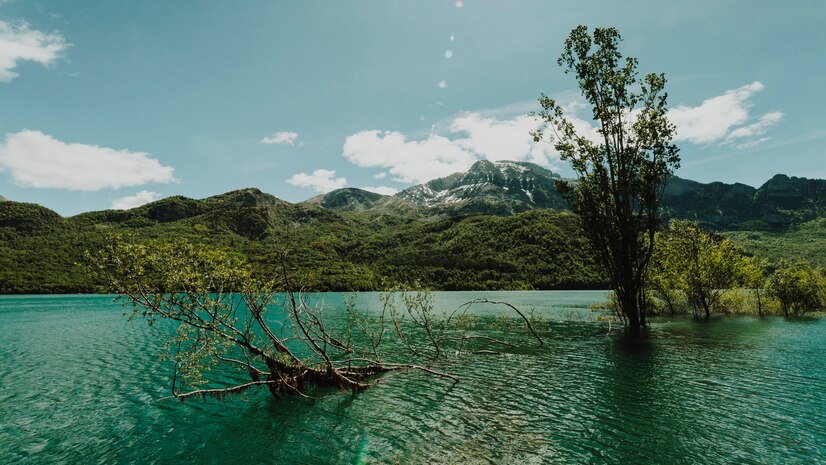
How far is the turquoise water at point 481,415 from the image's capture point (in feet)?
52.6

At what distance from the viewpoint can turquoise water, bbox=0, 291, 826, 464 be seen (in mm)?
16031

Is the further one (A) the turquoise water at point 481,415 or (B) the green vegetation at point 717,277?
(B) the green vegetation at point 717,277

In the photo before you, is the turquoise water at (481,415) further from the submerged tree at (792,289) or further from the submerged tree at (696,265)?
the submerged tree at (792,289)

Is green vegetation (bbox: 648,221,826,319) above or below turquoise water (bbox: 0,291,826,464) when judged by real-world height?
above

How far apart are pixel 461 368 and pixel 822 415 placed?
20421 millimetres

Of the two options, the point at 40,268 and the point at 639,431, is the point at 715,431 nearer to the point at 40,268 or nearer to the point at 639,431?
the point at 639,431

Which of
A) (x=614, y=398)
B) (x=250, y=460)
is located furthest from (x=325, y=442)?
(x=614, y=398)

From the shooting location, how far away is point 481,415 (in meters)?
19.8

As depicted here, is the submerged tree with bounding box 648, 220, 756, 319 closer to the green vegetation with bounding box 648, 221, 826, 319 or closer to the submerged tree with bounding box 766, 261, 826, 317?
the green vegetation with bounding box 648, 221, 826, 319

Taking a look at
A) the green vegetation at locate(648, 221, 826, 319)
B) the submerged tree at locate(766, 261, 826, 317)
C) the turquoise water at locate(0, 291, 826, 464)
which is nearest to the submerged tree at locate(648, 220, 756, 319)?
the green vegetation at locate(648, 221, 826, 319)

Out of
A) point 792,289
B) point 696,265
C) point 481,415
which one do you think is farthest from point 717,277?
point 481,415

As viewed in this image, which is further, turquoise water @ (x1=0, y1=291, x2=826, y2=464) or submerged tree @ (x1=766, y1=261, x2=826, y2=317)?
submerged tree @ (x1=766, y1=261, x2=826, y2=317)

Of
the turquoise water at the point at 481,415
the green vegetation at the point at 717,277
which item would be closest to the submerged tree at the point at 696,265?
the green vegetation at the point at 717,277

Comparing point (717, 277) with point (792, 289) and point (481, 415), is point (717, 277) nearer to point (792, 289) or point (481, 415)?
point (792, 289)
